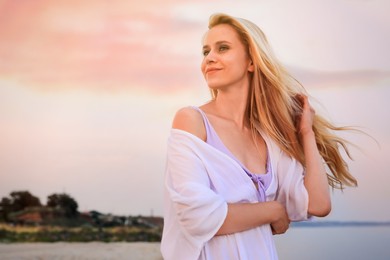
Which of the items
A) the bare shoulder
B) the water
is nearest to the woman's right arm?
the bare shoulder

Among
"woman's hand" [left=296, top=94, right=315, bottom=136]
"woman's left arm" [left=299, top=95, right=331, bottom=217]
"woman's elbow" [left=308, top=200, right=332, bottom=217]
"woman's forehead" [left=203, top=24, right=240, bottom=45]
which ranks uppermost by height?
"woman's forehead" [left=203, top=24, right=240, bottom=45]

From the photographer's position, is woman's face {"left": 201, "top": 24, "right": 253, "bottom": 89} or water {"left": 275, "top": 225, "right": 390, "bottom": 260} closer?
woman's face {"left": 201, "top": 24, "right": 253, "bottom": 89}

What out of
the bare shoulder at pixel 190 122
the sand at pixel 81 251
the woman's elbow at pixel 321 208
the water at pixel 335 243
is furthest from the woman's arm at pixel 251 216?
the sand at pixel 81 251

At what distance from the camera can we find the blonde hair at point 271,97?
6.66ft

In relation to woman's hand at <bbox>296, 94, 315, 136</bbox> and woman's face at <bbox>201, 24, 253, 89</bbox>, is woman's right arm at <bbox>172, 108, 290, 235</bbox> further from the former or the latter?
woman's hand at <bbox>296, 94, 315, 136</bbox>

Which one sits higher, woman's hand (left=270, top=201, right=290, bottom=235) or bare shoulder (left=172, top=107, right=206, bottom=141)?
bare shoulder (left=172, top=107, right=206, bottom=141)

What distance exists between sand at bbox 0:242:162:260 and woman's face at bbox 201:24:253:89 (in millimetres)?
2323

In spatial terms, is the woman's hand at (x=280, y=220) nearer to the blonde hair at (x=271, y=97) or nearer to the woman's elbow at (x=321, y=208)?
the woman's elbow at (x=321, y=208)

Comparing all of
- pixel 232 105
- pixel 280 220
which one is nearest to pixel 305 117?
pixel 232 105

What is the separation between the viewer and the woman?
5.94ft

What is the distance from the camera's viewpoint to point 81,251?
4.07 m

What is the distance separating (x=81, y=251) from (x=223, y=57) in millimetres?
2388

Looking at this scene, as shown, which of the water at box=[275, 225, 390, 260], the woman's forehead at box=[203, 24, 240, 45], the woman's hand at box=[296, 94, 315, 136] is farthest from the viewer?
the water at box=[275, 225, 390, 260]

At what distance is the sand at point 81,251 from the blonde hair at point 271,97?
2182 millimetres
